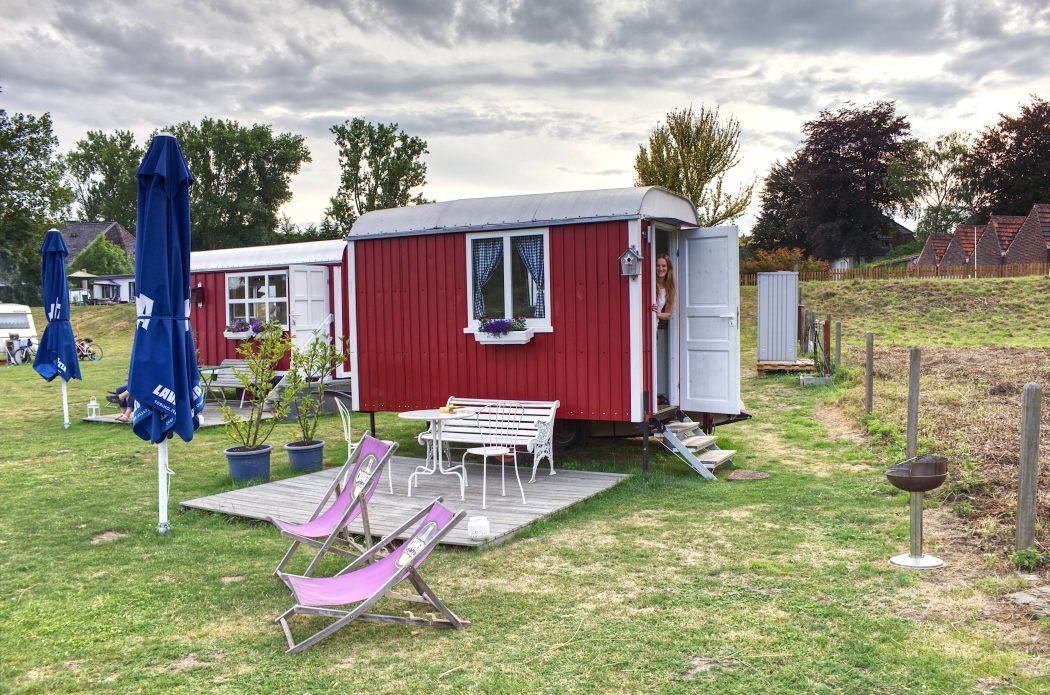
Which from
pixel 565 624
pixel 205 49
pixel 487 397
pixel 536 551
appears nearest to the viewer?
pixel 565 624

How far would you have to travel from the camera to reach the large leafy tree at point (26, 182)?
2802 cm

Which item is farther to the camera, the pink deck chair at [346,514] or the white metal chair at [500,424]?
the white metal chair at [500,424]

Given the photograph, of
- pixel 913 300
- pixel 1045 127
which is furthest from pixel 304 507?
pixel 1045 127

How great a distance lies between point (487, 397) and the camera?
8.45 metres

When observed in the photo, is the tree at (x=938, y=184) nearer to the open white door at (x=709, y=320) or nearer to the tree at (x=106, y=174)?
the open white door at (x=709, y=320)

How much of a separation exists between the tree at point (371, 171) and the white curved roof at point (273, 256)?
875 inches

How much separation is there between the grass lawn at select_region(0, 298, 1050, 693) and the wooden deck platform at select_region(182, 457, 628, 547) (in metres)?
0.15

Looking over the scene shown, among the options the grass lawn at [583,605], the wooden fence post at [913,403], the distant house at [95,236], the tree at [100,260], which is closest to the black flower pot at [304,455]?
the grass lawn at [583,605]

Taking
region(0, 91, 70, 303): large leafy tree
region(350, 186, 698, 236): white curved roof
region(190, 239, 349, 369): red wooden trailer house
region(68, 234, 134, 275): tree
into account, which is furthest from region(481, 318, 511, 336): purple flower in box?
region(68, 234, 134, 275): tree

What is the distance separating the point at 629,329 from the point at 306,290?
7317 mm

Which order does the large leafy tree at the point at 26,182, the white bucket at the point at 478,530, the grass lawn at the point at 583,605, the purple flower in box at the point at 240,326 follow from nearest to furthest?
the grass lawn at the point at 583,605, the white bucket at the point at 478,530, the purple flower in box at the point at 240,326, the large leafy tree at the point at 26,182

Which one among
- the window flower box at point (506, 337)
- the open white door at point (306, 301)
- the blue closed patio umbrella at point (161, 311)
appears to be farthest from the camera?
the open white door at point (306, 301)

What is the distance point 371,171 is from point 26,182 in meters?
14.1

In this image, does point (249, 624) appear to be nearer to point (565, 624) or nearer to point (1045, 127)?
point (565, 624)
